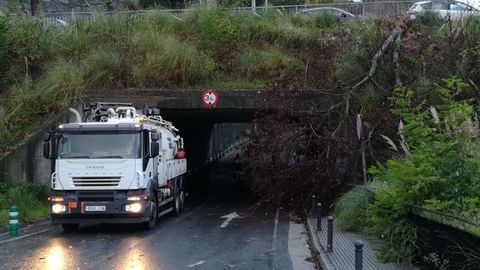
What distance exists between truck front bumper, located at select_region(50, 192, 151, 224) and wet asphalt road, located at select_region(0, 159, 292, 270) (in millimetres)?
415

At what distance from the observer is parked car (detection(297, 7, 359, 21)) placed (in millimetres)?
26516

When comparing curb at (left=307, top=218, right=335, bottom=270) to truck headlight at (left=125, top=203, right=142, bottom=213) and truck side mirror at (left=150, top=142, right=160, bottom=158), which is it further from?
truck side mirror at (left=150, top=142, right=160, bottom=158)

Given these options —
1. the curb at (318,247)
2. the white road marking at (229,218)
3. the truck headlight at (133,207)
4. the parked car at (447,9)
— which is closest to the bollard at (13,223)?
the truck headlight at (133,207)

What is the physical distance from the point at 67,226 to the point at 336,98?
962cm

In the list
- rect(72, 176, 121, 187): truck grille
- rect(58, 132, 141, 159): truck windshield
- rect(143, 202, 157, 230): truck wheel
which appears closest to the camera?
rect(72, 176, 121, 187): truck grille

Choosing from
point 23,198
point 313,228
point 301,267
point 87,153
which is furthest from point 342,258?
point 23,198

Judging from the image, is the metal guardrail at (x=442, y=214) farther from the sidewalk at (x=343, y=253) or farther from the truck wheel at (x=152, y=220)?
the truck wheel at (x=152, y=220)

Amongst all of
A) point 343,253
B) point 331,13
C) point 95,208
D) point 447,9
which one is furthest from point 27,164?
point 447,9

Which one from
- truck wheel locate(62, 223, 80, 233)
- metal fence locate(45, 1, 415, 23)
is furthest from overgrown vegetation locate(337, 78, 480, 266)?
metal fence locate(45, 1, 415, 23)

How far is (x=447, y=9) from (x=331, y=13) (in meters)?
5.07

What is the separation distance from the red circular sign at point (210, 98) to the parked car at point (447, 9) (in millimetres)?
7703

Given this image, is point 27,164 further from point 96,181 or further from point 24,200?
point 96,181

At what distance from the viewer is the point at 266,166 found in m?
18.2

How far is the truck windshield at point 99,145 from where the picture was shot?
1509 centimetres
